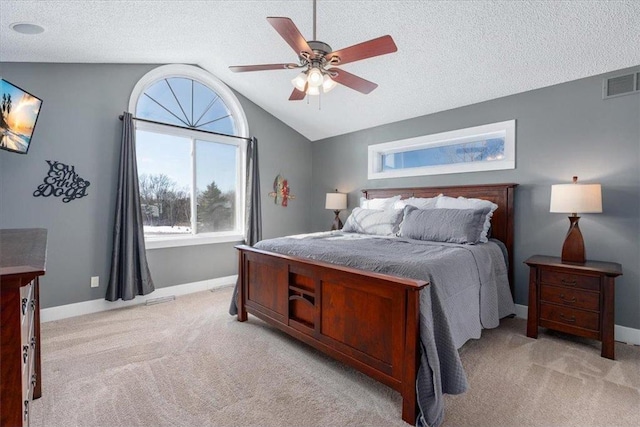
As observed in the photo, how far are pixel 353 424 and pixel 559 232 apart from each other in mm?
2748

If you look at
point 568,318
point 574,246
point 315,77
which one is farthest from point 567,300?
point 315,77

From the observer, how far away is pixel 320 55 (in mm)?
2092

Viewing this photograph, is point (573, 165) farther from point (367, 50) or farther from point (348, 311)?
point (348, 311)

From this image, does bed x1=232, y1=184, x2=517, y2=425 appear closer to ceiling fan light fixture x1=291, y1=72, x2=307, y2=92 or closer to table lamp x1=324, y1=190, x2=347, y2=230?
ceiling fan light fixture x1=291, y1=72, x2=307, y2=92

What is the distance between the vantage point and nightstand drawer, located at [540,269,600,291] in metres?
2.54

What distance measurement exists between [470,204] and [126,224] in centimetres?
378

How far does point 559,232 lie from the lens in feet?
10.2

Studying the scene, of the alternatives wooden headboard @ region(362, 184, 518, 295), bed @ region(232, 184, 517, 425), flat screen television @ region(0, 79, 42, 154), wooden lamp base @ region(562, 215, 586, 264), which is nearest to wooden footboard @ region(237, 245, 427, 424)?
bed @ region(232, 184, 517, 425)

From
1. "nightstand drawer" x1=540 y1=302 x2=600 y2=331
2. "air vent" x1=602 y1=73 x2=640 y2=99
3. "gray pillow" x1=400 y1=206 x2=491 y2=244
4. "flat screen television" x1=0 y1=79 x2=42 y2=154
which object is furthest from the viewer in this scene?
"gray pillow" x1=400 y1=206 x2=491 y2=244

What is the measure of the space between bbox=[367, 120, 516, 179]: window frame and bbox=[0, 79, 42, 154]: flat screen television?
151 inches

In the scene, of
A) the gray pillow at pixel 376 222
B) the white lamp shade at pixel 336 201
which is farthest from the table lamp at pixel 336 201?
the gray pillow at pixel 376 222

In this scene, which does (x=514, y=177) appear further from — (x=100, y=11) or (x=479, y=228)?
(x=100, y=11)

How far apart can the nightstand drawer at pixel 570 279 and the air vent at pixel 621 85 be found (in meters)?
1.66

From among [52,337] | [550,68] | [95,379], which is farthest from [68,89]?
[550,68]
